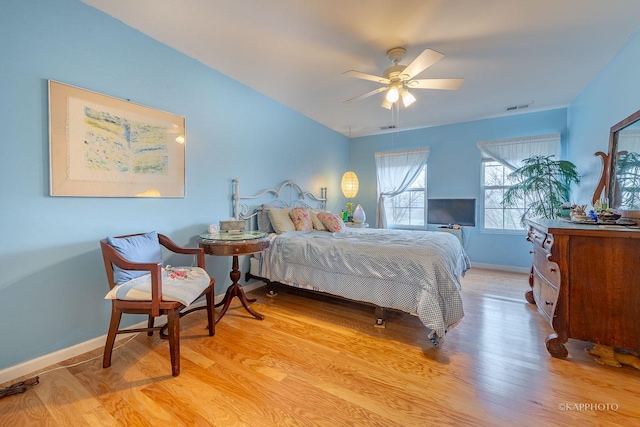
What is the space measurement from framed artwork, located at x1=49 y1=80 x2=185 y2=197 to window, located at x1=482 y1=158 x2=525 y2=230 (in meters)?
4.61

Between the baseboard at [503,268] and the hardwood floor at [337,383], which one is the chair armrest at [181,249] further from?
the baseboard at [503,268]

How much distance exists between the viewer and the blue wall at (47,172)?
162cm

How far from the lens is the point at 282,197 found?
382 cm

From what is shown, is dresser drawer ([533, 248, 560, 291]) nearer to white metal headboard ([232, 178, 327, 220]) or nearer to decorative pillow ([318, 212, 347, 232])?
decorative pillow ([318, 212, 347, 232])

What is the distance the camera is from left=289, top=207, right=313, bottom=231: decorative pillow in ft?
11.1

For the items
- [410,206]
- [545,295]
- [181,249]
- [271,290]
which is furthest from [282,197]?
[545,295]

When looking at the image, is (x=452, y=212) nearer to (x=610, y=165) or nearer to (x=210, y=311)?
(x=610, y=165)

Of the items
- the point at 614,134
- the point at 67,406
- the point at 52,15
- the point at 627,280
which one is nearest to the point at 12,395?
the point at 67,406

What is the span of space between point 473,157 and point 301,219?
326 centimetres

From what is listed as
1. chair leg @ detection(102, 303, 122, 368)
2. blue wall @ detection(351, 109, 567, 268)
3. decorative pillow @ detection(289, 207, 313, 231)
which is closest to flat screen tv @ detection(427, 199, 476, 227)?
blue wall @ detection(351, 109, 567, 268)

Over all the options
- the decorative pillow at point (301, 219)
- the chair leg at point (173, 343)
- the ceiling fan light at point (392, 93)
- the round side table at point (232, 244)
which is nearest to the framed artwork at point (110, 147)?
the round side table at point (232, 244)

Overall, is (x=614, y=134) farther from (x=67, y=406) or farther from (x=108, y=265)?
(x=67, y=406)

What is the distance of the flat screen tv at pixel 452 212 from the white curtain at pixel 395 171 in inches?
25.1

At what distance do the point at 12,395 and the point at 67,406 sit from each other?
1.28ft
